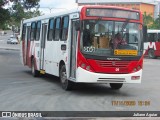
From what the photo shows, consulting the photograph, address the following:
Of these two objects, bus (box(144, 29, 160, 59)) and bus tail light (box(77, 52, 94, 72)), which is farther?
bus (box(144, 29, 160, 59))

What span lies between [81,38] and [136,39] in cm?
188

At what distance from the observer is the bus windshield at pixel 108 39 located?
1382 centimetres

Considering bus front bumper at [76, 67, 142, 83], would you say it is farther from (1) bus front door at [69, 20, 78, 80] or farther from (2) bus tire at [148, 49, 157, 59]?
(2) bus tire at [148, 49, 157, 59]

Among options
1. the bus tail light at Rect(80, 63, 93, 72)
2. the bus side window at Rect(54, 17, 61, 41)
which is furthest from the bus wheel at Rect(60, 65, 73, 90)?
the bus side window at Rect(54, 17, 61, 41)

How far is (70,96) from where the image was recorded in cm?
1356

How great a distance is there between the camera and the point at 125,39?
46.4ft

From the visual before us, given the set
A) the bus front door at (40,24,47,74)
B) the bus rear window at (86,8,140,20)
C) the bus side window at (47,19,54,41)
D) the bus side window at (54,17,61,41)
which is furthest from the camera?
the bus front door at (40,24,47,74)

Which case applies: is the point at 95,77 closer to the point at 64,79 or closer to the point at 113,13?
the point at 64,79

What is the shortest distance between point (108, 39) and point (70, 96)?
221 centimetres

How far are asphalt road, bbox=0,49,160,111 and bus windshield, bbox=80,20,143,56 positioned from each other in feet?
4.73

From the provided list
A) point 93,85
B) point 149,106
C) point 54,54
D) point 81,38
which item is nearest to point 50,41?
point 54,54

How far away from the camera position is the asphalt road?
11.5 m

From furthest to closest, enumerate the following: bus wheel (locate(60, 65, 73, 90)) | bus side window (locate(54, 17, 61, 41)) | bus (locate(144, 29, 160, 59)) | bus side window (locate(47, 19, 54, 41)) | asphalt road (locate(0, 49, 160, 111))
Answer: bus (locate(144, 29, 160, 59)) < bus side window (locate(47, 19, 54, 41)) < bus side window (locate(54, 17, 61, 41)) < bus wheel (locate(60, 65, 73, 90)) < asphalt road (locate(0, 49, 160, 111))

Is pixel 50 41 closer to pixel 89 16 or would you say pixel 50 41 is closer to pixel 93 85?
pixel 93 85
